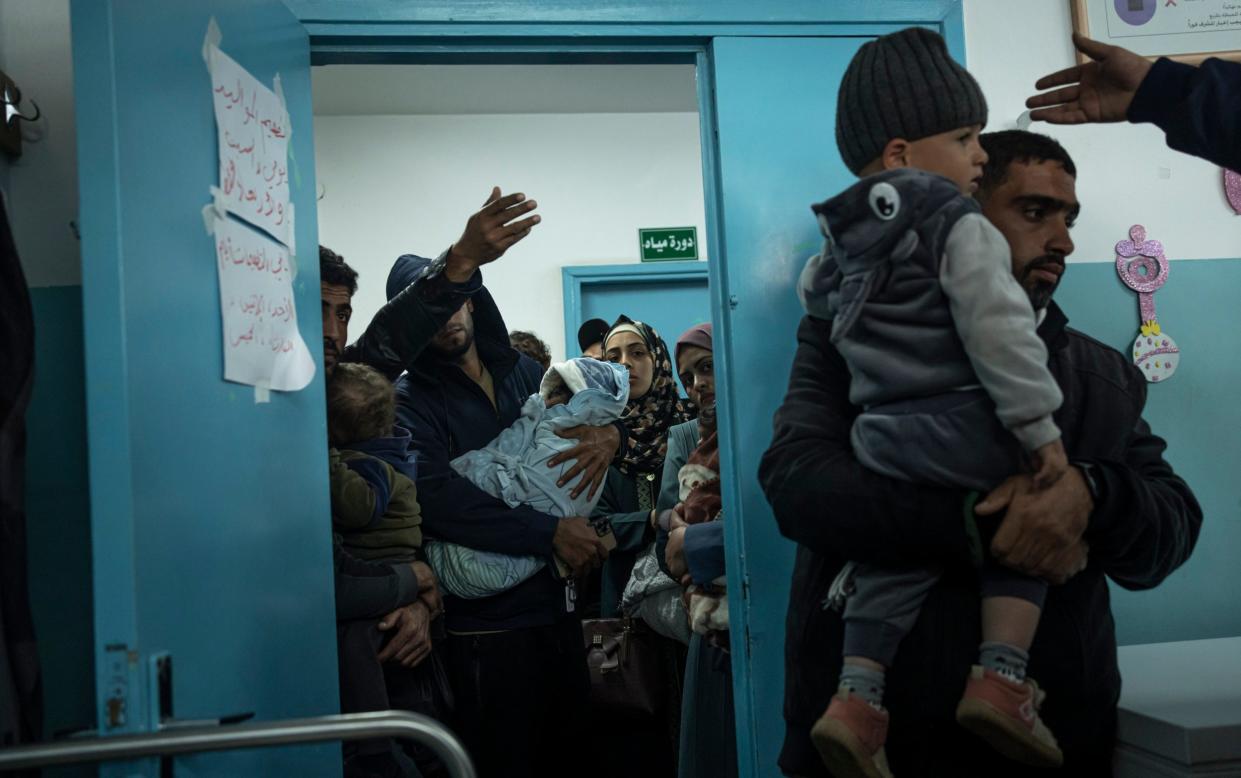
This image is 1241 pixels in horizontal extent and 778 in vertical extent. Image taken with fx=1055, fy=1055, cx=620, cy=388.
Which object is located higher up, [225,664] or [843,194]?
[843,194]

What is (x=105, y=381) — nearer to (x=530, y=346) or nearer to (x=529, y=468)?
(x=529, y=468)

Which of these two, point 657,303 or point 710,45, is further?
point 657,303

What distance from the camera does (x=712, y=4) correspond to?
85.3 inches

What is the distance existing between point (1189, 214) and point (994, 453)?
1294 mm

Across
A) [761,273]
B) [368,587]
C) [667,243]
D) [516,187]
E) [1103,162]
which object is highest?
[516,187]

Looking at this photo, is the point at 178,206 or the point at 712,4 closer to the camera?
the point at 178,206

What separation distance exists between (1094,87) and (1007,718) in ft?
3.61

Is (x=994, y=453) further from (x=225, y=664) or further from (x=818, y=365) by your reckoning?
(x=225, y=664)

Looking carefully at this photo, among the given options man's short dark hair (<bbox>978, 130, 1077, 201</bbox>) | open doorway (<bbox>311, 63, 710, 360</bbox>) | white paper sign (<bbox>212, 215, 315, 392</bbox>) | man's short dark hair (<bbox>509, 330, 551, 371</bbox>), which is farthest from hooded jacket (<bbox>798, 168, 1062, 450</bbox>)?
open doorway (<bbox>311, 63, 710, 360</bbox>)

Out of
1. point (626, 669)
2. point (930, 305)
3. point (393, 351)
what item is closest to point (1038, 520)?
point (930, 305)

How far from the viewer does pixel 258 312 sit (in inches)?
65.8

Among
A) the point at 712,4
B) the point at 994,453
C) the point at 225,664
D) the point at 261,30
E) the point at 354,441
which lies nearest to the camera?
the point at 994,453

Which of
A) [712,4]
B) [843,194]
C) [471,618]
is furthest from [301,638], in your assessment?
[712,4]

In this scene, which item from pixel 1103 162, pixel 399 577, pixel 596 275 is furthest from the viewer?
pixel 596 275
